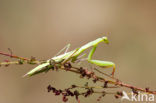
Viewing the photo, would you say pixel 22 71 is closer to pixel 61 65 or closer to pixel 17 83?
pixel 17 83

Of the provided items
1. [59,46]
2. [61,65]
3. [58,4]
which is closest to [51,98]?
[59,46]

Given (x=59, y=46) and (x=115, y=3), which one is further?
(x=115, y=3)

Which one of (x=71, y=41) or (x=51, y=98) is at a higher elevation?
(x=71, y=41)

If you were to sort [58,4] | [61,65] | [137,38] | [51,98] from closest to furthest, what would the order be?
[61,65] < [51,98] < [137,38] < [58,4]

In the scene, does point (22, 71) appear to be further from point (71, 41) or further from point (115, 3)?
point (115, 3)

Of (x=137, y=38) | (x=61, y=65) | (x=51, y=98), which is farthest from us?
(x=137, y=38)

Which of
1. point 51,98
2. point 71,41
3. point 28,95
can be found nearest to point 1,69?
point 28,95

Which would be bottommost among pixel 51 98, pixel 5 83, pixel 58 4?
pixel 51 98
